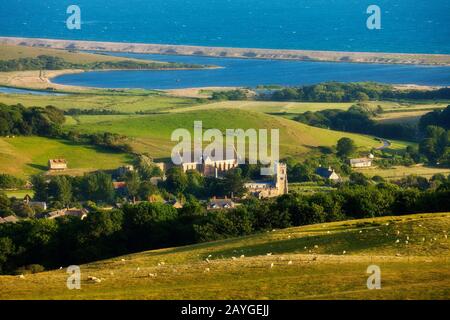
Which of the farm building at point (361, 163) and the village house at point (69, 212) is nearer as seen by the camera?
the village house at point (69, 212)

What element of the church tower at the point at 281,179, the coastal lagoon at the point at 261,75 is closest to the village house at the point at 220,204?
the church tower at the point at 281,179

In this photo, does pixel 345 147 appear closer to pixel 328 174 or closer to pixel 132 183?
pixel 328 174

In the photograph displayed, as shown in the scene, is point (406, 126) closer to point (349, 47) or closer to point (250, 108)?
point (250, 108)

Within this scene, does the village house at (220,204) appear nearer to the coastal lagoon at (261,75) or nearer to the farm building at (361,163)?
the farm building at (361,163)

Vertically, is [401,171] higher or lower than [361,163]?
lower

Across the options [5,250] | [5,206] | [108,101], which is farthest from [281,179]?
[108,101]

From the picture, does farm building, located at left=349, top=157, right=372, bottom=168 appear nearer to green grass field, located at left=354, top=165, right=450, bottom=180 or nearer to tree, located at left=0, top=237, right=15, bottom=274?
green grass field, located at left=354, top=165, right=450, bottom=180

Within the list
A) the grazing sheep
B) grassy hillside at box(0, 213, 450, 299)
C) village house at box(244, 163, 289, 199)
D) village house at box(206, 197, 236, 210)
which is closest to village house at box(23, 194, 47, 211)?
village house at box(206, 197, 236, 210)

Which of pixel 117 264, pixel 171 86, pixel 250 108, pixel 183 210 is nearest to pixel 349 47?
pixel 171 86
